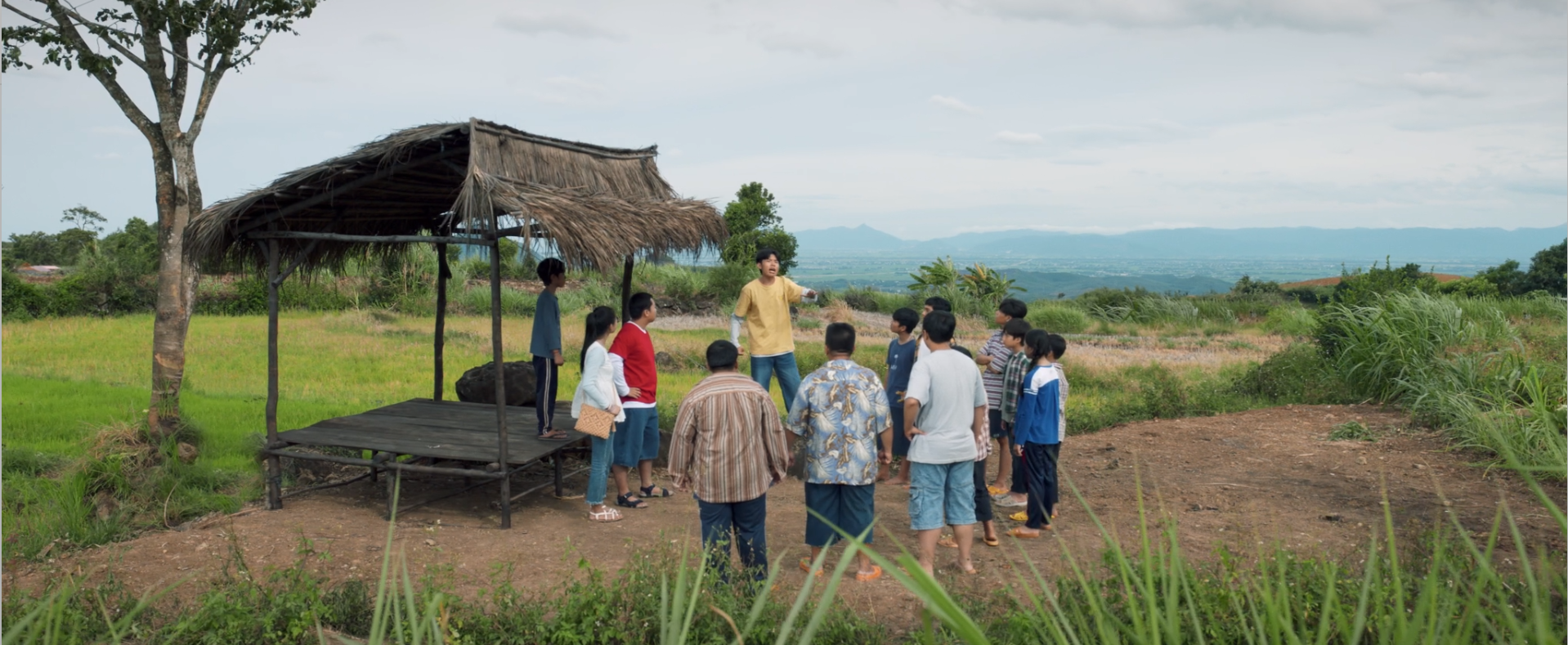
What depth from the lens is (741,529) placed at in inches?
194

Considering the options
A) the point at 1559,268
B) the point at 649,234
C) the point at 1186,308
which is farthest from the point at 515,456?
the point at 1559,268

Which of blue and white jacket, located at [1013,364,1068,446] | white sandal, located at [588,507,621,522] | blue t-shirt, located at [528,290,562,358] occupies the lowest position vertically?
white sandal, located at [588,507,621,522]

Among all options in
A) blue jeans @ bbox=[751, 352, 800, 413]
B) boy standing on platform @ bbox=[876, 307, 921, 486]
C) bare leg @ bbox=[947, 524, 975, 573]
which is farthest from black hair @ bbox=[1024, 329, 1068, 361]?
blue jeans @ bbox=[751, 352, 800, 413]

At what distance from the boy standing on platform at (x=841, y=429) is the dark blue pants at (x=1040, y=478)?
4.09 feet

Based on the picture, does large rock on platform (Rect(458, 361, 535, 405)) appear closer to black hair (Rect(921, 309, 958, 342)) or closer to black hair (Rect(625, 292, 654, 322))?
black hair (Rect(625, 292, 654, 322))

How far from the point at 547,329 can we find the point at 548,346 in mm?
122

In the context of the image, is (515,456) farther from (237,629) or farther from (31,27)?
(31,27)

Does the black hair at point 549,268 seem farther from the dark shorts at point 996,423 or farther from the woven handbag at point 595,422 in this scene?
the dark shorts at point 996,423

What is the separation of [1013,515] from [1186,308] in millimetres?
21700

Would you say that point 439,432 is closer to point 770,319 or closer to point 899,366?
point 770,319

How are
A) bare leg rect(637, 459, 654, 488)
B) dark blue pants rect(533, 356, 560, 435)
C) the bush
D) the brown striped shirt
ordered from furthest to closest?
the bush < dark blue pants rect(533, 356, 560, 435) < bare leg rect(637, 459, 654, 488) < the brown striped shirt

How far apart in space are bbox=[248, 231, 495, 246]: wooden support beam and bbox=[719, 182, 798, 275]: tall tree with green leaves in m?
25.1

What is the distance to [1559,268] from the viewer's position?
3058 cm

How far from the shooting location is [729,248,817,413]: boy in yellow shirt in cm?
729
